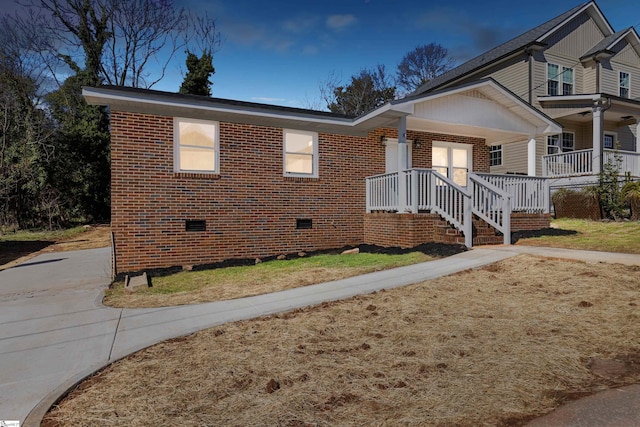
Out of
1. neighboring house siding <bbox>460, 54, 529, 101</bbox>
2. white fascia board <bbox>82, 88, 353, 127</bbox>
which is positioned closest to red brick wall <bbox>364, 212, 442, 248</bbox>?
white fascia board <bbox>82, 88, 353, 127</bbox>

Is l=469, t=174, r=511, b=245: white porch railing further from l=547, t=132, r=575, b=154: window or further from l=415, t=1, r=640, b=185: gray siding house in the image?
l=547, t=132, r=575, b=154: window

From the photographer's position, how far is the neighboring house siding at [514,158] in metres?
18.2

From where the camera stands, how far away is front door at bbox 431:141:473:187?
12547 millimetres

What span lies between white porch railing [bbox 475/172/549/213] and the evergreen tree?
18.5 m

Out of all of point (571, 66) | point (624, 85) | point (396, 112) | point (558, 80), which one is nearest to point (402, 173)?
point (396, 112)

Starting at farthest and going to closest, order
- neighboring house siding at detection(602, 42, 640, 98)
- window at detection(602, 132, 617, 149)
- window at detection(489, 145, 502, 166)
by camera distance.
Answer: window at detection(602, 132, 617, 149)
window at detection(489, 145, 502, 166)
neighboring house siding at detection(602, 42, 640, 98)

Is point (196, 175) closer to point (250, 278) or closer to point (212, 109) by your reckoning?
point (212, 109)

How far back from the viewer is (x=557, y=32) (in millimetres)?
18438

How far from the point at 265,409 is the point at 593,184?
16.1 metres

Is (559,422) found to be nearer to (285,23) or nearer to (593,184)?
(593,184)

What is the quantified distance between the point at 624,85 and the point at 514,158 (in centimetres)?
808

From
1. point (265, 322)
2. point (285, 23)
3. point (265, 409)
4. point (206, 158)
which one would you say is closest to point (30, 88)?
point (285, 23)

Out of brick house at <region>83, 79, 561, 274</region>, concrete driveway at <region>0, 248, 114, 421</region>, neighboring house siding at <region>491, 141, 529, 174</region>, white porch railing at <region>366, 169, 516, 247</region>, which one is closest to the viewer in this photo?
concrete driveway at <region>0, 248, 114, 421</region>

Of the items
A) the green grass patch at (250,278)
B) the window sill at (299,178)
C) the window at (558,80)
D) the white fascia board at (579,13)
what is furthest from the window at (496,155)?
the green grass patch at (250,278)
